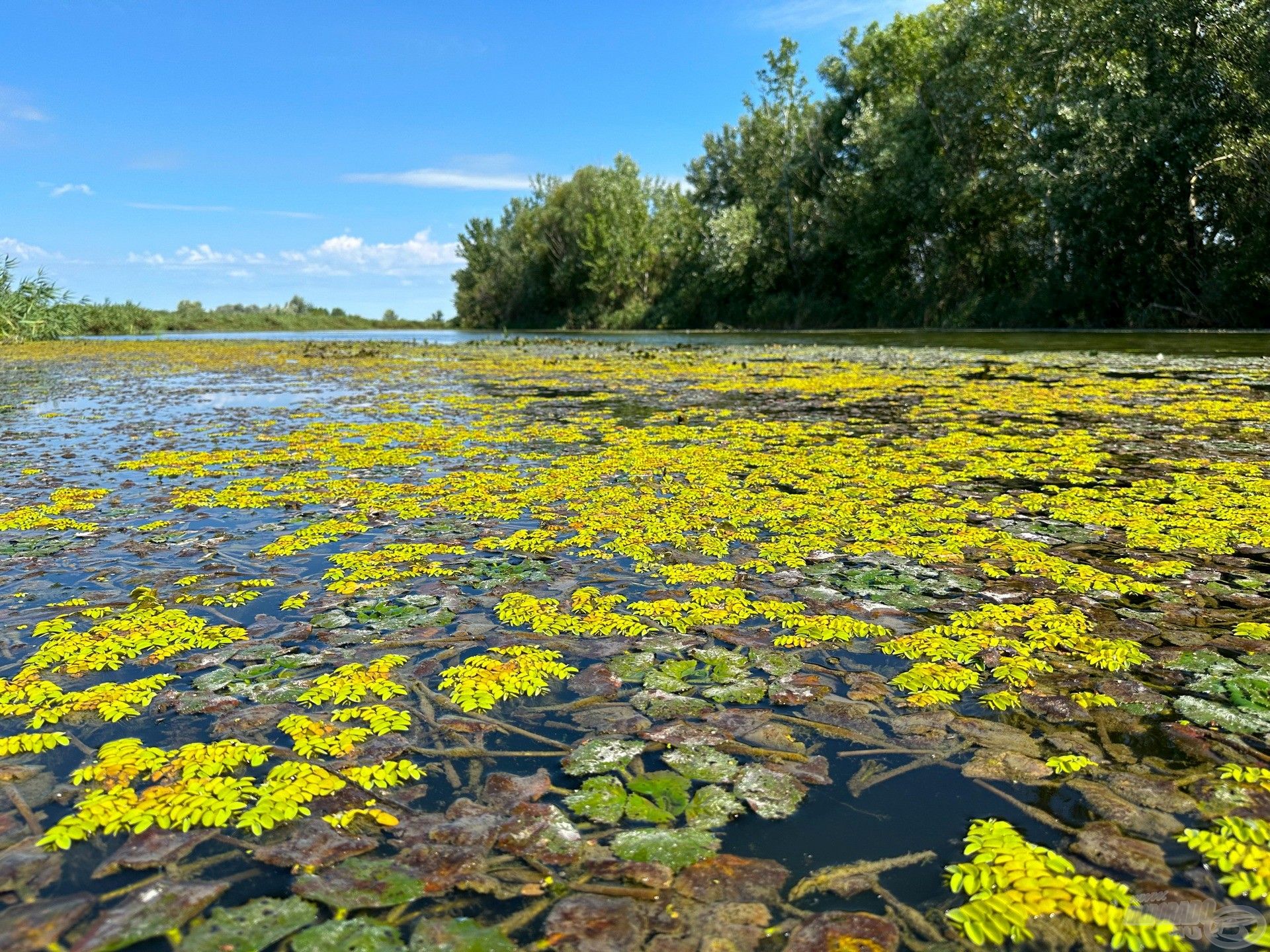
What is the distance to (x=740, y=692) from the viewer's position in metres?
2.63

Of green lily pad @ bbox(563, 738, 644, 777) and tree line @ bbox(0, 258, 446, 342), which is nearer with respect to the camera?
green lily pad @ bbox(563, 738, 644, 777)

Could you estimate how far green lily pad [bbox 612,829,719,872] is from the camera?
1.85 m

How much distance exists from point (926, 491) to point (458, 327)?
84075 mm

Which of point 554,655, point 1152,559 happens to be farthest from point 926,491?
point 554,655

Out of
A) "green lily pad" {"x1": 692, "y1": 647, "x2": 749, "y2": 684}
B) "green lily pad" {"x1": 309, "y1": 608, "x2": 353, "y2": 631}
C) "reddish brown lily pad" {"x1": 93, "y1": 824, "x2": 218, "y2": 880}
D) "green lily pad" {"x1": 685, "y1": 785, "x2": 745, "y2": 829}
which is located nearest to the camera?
"reddish brown lily pad" {"x1": 93, "y1": 824, "x2": 218, "y2": 880}

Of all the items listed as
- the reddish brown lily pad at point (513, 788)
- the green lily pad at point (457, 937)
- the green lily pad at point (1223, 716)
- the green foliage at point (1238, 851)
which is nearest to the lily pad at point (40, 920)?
the green lily pad at point (457, 937)

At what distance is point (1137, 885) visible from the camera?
1.71 m

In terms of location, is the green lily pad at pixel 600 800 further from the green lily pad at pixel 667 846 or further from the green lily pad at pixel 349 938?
the green lily pad at pixel 349 938

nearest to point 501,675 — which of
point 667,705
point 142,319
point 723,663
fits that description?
point 667,705

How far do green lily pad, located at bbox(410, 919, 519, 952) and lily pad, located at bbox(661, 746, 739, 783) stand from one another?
711 millimetres

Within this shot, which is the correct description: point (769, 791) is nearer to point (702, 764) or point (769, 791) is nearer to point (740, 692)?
point (702, 764)

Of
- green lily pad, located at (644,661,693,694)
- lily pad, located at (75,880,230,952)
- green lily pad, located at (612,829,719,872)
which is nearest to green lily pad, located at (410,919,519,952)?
green lily pad, located at (612,829,719,872)

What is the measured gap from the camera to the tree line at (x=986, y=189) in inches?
926

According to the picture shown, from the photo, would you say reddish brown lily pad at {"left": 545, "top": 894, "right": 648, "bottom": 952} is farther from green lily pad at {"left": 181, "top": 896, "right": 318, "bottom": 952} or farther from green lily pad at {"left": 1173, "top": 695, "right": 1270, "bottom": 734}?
green lily pad at {"left": 1173, "top": 695, "right": 1270, "bottom": 734}
